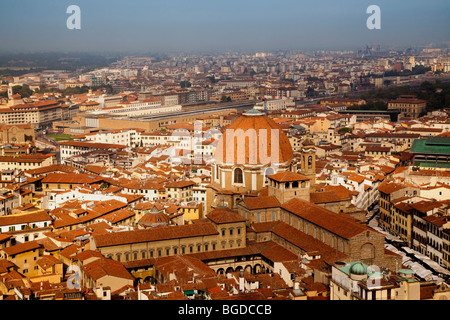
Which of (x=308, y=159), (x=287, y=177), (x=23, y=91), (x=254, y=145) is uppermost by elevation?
(x=23, y=91)

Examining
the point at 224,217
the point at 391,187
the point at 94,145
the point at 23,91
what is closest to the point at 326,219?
the point at 224,217

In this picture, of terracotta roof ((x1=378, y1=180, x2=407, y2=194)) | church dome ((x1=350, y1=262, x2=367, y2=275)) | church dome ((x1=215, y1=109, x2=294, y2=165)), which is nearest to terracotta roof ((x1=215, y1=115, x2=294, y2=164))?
church dome ((x1=215, y1=109, x2=294, y2=165))

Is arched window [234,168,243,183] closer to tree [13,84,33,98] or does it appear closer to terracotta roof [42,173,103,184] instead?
terracotta roof [42,173,103,184]

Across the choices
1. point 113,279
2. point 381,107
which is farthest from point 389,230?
point 381,107

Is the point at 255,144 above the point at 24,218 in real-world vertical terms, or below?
above

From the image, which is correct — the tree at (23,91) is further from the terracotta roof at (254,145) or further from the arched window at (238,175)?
the arched window at (238,175)

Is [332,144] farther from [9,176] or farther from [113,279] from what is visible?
[113,279]

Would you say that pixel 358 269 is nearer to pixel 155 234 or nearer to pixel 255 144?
pixel 155 234

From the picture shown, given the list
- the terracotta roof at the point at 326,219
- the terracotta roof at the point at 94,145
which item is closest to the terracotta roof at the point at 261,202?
the terracotta roof at the point at 326,219
